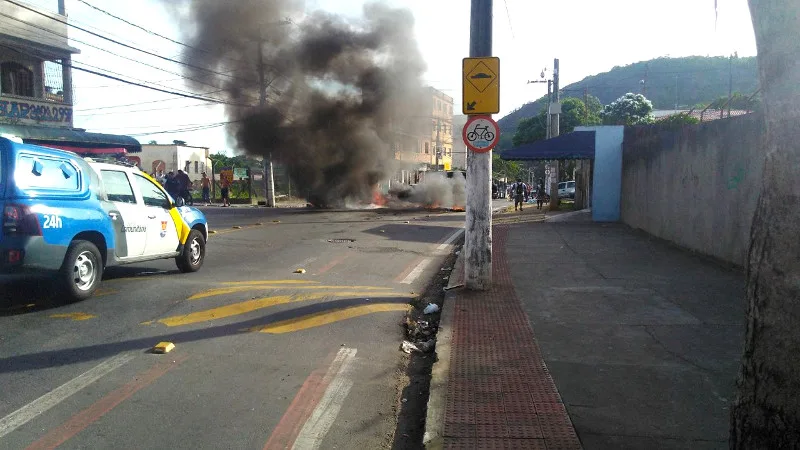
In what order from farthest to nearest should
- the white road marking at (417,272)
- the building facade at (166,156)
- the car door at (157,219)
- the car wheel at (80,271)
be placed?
the building facade at (166,156), the white road marking at (417,272), the car door at (157,219), the car wheel at (80,271)

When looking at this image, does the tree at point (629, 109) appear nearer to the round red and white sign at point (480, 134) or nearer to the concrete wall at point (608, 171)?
the concrete wall at point (608, 171)

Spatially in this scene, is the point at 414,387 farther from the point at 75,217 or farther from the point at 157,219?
the point at 157,219

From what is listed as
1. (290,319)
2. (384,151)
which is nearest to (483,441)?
(290,319)

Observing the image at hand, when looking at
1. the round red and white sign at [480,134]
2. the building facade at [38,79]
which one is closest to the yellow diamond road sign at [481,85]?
the round red and white sign at [480,134]

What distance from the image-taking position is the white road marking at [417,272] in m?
9.60

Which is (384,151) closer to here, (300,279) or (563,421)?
(300,279)

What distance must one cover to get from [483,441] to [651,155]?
13552mm

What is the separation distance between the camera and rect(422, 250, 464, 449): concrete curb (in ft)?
12.3

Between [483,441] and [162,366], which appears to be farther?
[162,366]

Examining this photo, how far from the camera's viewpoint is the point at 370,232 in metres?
16.5

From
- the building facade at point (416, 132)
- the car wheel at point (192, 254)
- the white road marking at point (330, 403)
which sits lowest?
the white road marking at point (330, 403)

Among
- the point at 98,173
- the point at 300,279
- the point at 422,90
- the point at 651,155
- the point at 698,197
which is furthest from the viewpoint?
the point at 422,90

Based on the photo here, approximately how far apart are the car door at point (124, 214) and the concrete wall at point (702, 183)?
792 cm

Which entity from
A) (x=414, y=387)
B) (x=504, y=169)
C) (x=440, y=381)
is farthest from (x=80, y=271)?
(x=504, y=169)
